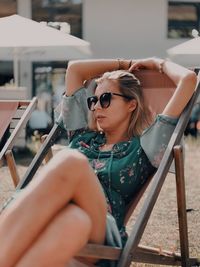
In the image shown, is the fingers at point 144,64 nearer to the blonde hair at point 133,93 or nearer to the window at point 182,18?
the blonde hair at point 133,93

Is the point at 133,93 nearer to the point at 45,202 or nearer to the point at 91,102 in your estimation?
the point at 91,102

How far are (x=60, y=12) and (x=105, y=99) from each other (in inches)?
577

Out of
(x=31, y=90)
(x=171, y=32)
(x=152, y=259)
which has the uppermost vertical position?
(x=152, y=259)

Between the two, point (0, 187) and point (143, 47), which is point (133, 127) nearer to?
point (0, 187)

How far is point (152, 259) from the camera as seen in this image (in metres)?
3.39

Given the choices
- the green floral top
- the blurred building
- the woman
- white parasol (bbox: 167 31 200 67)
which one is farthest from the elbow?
the blurred building

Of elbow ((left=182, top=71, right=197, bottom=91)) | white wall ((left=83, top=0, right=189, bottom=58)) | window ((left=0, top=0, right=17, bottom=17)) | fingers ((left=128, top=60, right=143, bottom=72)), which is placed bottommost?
white wall ((left=83, top=0, right=189, bottom=58))

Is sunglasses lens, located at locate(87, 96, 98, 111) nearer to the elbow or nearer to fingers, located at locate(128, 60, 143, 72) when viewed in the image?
fingers, located at locate(128, 60, 143, 72)

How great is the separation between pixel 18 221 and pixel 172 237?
2.36m

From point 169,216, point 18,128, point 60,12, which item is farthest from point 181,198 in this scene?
point 60,12

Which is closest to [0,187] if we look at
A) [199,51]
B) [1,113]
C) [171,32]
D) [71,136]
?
[1,113]

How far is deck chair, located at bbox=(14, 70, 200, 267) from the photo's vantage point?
2750 mm

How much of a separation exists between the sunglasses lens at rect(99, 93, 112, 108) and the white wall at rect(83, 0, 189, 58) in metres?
14.5

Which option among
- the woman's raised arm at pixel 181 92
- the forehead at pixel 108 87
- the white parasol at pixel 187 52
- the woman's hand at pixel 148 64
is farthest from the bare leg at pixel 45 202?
the white parasol at pixel 187 52
